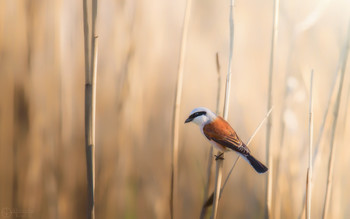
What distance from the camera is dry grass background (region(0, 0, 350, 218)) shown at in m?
1.27

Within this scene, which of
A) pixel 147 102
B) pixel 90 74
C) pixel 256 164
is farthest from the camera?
pixel 147 102

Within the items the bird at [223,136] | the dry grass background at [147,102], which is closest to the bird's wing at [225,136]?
the bird at [223,136]

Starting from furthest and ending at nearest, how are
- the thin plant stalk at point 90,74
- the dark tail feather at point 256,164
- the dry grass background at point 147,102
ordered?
the dry grass background at point 147,102 → the dark tail feather at point 256,164 → the thin plant stalk at point 90,74

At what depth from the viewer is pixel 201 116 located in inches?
41.4

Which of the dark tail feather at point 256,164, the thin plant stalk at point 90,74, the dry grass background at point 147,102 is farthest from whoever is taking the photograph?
the dry grass background at point 147,102

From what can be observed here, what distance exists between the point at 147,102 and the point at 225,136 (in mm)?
524

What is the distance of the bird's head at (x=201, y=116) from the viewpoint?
40.0 inches

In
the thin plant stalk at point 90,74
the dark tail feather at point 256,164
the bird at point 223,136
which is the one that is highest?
the thin plant stalk at point 90,74

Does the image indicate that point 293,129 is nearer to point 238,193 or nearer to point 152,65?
point 238,193

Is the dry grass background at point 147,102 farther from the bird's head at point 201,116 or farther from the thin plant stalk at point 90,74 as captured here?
the thin plant stalk at point 90,74

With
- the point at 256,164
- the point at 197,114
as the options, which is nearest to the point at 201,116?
the point at 197,114

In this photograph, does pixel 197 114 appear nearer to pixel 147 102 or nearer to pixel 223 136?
pixel 223 136

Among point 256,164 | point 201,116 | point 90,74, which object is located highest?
point 90,74

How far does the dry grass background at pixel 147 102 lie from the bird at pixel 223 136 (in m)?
0.29
